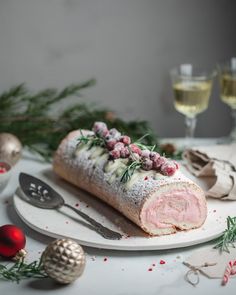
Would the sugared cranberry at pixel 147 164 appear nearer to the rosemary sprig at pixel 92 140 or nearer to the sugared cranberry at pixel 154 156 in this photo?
the sugared cranberry at pixel 154 156

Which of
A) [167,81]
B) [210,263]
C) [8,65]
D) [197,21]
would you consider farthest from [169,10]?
[210,263]

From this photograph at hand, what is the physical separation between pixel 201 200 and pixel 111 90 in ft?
5.57

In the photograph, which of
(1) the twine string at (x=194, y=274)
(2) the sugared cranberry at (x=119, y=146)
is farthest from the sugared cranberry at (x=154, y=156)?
(1) the twine string at (x=194, y=274)

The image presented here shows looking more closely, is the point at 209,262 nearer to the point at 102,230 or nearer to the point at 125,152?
the point at 102,230

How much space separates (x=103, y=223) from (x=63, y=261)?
1.29 feet

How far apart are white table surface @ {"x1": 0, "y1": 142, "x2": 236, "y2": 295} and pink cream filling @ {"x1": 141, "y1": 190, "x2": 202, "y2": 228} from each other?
0.10 meters

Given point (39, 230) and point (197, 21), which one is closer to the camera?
point (39, 230)

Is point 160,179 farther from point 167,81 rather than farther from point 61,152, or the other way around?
point 167,81

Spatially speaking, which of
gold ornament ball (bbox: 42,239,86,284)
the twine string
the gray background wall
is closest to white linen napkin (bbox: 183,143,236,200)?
the twine string

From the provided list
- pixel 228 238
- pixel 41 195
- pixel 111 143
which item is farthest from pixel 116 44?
pixel 228 238

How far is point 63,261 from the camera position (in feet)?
4.79

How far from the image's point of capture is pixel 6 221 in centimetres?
192

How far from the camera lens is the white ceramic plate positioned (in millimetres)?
1666

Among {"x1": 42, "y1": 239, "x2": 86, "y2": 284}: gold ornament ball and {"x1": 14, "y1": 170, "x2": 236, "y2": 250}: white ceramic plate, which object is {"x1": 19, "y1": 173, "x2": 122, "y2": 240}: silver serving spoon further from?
{"x1": 42, "y1": 239, "x2": 86, "y2": 284}: gold ornament ball
